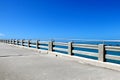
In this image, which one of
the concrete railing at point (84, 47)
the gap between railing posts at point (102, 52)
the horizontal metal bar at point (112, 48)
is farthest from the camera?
the gap between railing posts at point (102, 52)

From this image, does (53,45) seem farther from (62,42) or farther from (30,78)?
(30,78)

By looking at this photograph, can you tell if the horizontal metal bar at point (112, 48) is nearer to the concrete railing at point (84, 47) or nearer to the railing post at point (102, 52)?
the concrete railing at point (84, 47)

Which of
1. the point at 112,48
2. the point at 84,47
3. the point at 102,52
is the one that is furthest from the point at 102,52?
the point at 84,47

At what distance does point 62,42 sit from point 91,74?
674 centimetres

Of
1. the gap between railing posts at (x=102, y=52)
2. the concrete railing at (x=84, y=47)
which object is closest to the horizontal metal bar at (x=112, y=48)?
the concrete railing at (x=84, y=47)

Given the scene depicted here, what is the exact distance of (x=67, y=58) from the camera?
41.2 ft

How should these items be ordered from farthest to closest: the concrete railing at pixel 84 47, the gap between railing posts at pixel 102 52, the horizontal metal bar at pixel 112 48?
1. the gap between railing posts at pixel 102 52
2. the concrete railing at pixel 84 47
3. the horizontal metal bar at pixel 112 48

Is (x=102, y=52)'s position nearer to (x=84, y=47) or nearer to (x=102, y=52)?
(x=102, y=52)

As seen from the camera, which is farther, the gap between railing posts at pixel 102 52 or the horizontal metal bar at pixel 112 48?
the gap between railing posts at pixel 102 52

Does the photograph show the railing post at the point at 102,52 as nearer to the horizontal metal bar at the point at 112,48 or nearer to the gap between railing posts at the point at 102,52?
the gap between railing posts at the point at 102,52

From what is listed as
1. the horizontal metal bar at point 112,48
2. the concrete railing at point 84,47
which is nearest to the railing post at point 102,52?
the concrete railing at point 84,47

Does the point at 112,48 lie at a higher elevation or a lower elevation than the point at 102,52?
higher

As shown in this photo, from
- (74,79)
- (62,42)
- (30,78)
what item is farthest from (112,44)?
(62,42)

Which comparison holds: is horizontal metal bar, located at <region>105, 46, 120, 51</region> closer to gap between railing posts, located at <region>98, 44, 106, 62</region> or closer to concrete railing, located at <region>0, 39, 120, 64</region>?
concrete railing, located at <region>0, 39, 120, 64</region>
